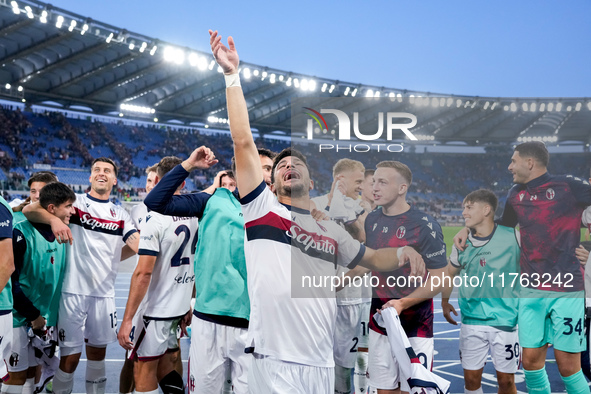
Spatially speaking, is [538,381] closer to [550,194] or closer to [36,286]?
[550,194]

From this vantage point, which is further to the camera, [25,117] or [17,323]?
[25,117]

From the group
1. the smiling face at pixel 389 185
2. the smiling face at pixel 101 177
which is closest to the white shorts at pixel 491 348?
the smiling face at pixel 389 185

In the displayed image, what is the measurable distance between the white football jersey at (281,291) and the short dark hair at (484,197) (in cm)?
161

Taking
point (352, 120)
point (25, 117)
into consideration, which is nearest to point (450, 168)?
point (352, 120)

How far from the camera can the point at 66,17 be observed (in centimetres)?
2033

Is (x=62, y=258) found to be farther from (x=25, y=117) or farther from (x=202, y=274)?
(x=25, y=117)

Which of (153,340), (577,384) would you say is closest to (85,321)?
(153,340)

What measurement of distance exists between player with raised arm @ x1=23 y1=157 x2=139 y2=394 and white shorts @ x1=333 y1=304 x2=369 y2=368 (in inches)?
83.7

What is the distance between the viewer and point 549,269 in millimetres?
4012

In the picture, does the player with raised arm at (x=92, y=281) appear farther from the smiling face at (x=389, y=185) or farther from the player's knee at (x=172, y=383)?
the smiling face at (x=389, y=185)

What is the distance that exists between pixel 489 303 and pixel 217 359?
7.93 ft

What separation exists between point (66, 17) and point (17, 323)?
1976 centimetres

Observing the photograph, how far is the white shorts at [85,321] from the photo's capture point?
4.44 metres

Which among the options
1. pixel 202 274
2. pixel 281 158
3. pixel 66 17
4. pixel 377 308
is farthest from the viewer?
pixel 66 17
